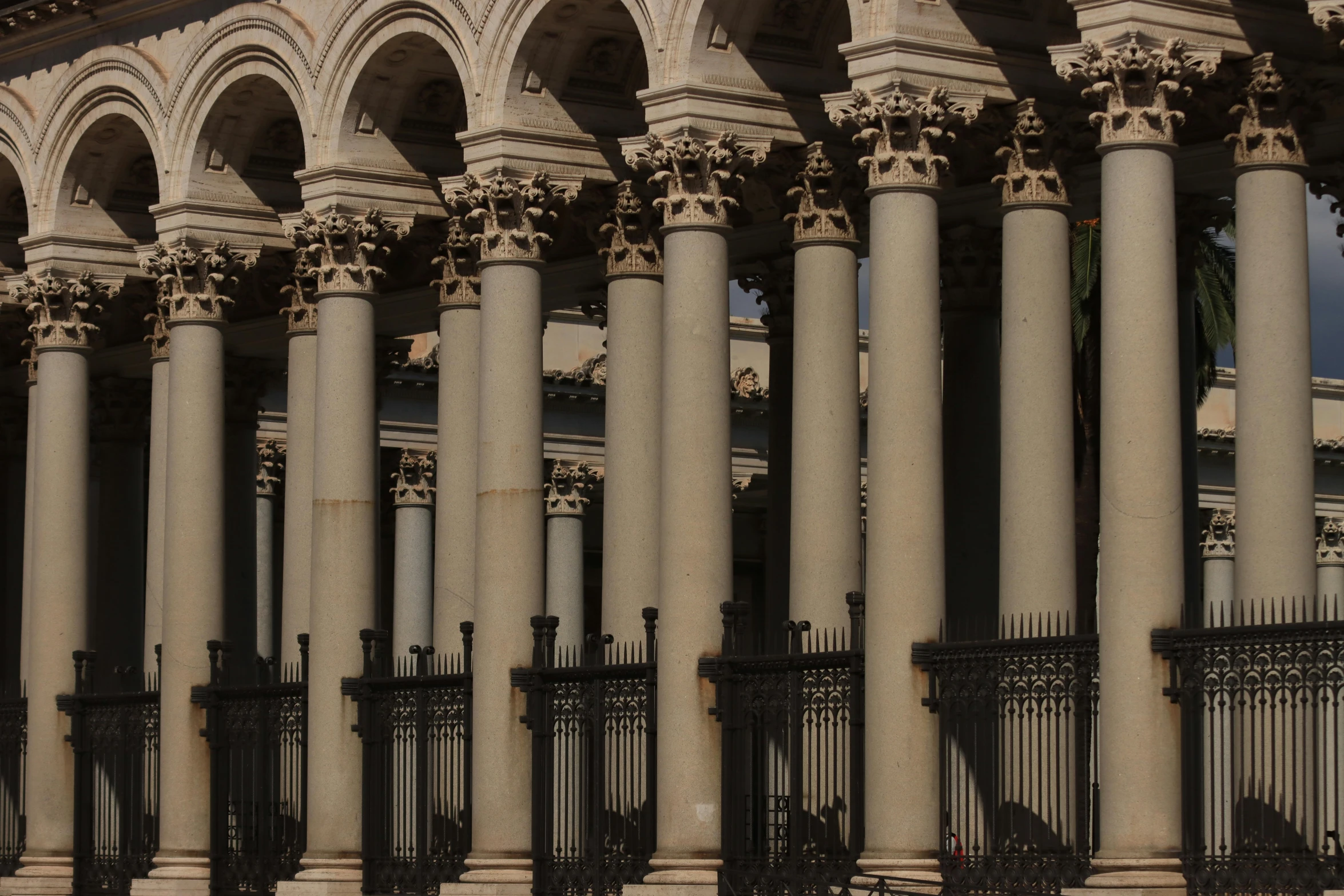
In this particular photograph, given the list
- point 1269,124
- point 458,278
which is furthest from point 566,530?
point 1269,124

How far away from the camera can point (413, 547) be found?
2344 inches

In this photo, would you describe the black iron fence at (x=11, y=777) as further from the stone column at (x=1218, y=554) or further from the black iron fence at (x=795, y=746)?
the stone column at (x=1218, y=554)

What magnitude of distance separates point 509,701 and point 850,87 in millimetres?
8619

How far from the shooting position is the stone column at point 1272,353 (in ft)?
94.7

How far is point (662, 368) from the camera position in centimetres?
3441

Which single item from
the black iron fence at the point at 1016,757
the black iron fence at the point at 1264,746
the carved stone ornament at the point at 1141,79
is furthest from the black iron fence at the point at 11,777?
the carved stone ornament at the point at 1141,79

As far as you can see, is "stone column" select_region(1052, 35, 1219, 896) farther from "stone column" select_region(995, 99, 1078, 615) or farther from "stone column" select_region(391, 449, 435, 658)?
"stone column" select_region(391, 449, 435, 658)

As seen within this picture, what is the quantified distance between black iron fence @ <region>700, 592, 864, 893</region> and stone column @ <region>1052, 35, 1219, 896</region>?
12.8ft

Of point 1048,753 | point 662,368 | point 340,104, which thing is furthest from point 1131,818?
point 340,104

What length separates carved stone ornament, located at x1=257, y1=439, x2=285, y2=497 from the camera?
60469 mm

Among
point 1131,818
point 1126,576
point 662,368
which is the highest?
point 662,368

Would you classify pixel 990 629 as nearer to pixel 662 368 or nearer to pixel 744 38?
pixel 662 368

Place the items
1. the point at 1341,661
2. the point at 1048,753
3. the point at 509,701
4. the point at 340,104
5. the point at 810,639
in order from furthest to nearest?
the point at 340,104
the point at 509,701
the point at 810,639
the point at 1048,753
the point at 1341,661

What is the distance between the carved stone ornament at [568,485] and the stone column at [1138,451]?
112ft
